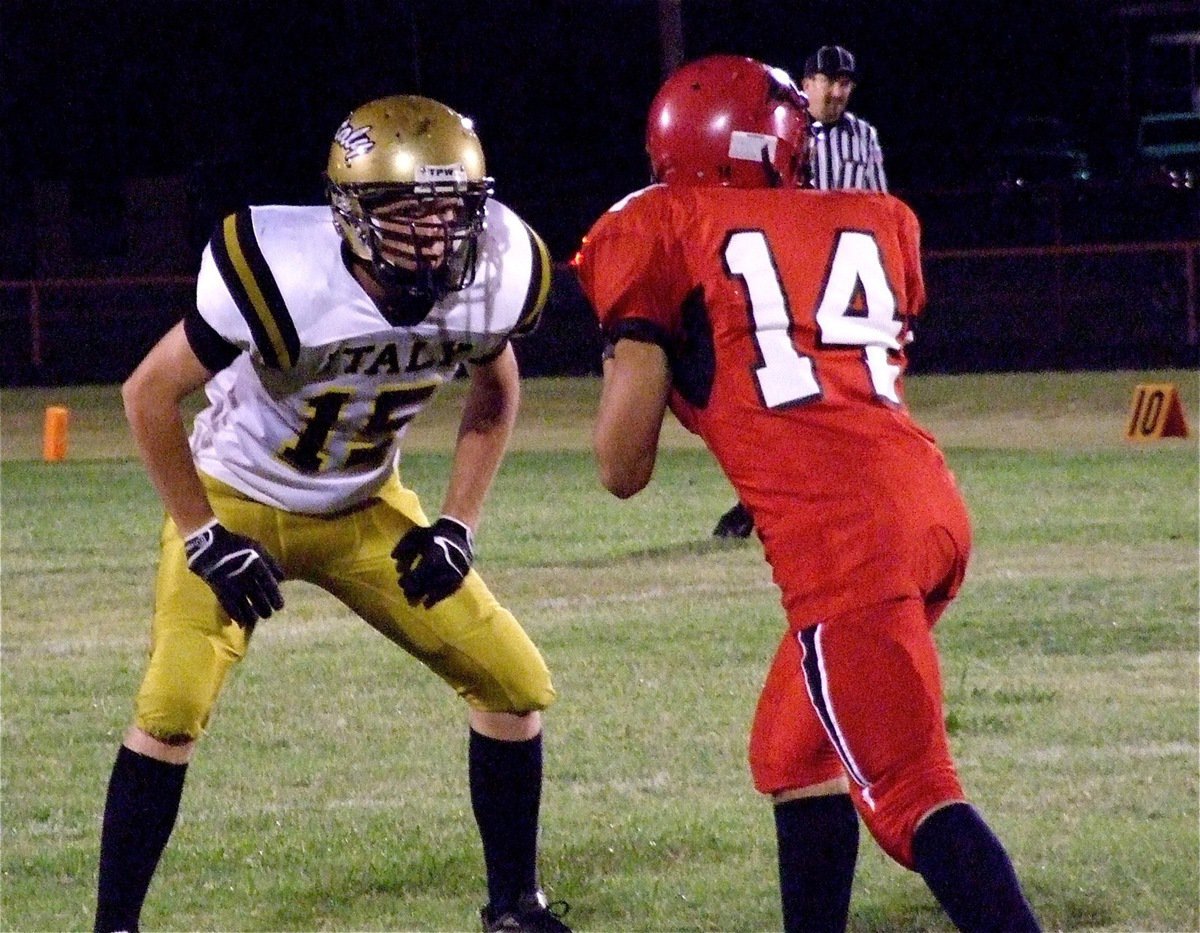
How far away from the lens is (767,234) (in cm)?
313

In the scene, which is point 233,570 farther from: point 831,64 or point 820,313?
point 831,64

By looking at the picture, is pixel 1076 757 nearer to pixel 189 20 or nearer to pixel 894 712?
pixel 894 712

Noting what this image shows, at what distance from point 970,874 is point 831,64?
197 inches

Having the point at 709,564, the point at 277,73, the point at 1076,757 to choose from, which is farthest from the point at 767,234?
the point at 277,73

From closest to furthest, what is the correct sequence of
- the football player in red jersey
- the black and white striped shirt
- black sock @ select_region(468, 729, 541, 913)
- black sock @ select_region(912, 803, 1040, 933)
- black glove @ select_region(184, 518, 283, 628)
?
black sock @ select_region(912, 803, 1040, 933) → the football player in red jersey → black glove @ select_region(184, 518, 283, 628) → black sock @ select_region(468, 729, 541, 913) → the black and white striped shirt

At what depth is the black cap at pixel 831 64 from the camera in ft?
24.4

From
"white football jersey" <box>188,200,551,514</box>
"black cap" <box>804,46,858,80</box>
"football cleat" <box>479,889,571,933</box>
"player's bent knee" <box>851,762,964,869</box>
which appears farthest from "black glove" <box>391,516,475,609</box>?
"black cap" <box>804,46,858,80</box>

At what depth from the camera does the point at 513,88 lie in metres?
31.7

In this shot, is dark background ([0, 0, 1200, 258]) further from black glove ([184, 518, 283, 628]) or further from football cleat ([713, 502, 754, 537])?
black glove ([184, 518, 283, 628])

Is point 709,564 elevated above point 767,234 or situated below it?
below

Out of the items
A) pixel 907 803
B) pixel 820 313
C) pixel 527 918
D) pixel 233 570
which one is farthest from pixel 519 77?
pixel 907 803

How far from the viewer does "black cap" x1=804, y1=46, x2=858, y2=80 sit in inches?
292

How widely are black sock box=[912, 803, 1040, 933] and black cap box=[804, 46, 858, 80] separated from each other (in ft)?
15.9

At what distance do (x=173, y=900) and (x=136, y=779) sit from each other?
589 millimetres
